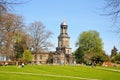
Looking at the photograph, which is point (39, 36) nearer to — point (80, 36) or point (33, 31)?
point (33, 31)

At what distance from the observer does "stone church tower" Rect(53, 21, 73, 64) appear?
409 feet

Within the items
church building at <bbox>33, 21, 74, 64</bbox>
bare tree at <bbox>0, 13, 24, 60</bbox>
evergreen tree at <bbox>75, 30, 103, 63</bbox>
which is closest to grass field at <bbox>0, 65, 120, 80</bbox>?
bare tree at <bbox>0, 13, 24, 60</bbox>

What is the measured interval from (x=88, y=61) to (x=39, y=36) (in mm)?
26591

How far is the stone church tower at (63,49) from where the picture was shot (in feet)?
409

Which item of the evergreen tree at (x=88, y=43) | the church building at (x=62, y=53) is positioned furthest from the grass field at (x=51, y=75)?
the church building at (x=62, y=53)

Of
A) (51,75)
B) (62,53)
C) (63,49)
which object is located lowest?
(51,75)

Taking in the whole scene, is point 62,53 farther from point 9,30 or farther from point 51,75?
point 51,75

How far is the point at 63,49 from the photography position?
413ft

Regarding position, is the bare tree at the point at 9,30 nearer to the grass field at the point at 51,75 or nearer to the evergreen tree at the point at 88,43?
the grass field at the point at 51,75

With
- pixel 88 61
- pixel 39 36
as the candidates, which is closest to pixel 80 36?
pixel 88 61

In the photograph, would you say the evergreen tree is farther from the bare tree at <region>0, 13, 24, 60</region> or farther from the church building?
the bare tree at <region>0, 13, 24, 60</region>

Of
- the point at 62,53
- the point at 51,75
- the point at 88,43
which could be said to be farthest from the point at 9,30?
the point at 62,53

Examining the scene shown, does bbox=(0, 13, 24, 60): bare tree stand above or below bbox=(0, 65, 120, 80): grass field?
above

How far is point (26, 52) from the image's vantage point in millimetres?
83875
